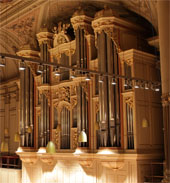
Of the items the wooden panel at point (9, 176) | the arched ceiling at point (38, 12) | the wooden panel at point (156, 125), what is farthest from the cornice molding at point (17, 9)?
the wooden panel at point (9, 176)

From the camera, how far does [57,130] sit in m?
12.4

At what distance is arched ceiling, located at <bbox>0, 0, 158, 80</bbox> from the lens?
12.2 metres

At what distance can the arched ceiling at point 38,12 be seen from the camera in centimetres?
1215

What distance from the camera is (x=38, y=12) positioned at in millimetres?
14289

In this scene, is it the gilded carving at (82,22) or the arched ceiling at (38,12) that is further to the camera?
the gilded carving at (82,22)

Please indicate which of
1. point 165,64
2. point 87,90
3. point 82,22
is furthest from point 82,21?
point 165,64

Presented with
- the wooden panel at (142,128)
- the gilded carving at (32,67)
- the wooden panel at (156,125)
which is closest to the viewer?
the wooden panel at (142,128)

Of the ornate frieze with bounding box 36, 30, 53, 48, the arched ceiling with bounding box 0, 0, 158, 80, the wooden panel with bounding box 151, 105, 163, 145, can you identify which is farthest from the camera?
the ornate frieze with bounding box 36, 30, 53, 48

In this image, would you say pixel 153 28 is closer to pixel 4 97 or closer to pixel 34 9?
pixel 34 9

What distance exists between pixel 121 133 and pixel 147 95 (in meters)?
1.55

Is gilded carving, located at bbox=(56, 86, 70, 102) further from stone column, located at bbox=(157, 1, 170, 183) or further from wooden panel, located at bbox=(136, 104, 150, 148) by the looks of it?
stone column, located at bbox=(157, 1, 170, 183)

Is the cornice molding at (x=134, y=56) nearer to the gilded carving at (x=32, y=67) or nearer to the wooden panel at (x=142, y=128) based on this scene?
the wooden panel at (x=142, y=128)

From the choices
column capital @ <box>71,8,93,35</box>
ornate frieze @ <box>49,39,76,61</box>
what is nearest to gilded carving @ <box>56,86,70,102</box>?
ornate frieze @ <box>49,39,76,61</box>

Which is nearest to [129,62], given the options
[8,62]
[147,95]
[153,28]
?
[147,95]
